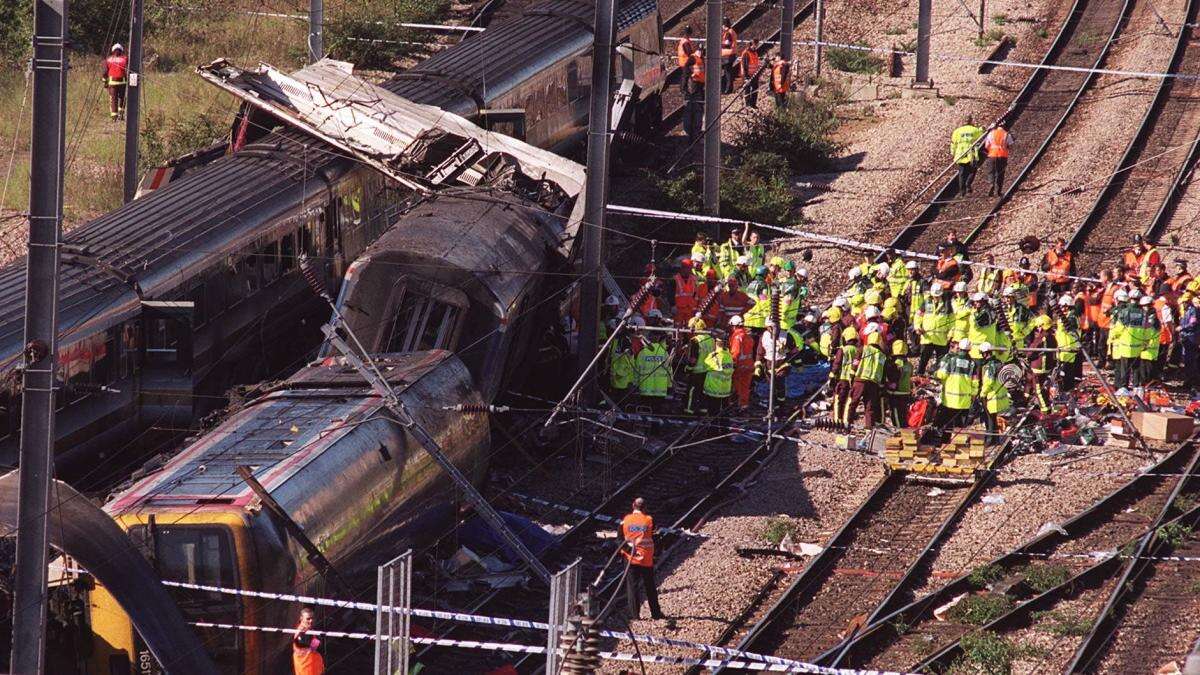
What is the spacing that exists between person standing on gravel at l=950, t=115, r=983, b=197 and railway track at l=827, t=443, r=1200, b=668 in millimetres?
11278

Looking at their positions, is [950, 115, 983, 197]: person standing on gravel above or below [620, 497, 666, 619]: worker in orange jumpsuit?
above

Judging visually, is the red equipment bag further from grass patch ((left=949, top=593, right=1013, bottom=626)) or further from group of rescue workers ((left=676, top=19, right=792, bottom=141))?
group of rescue workers ((left=676, top=19, right=792, bottom=141))

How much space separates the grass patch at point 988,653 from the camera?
17766 millimetres

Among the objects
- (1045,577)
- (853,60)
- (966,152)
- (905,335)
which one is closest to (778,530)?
(1045,577)

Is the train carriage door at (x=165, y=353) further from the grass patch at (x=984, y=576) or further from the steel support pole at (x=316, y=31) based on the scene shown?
the steel support pole at (x=316, y=31)

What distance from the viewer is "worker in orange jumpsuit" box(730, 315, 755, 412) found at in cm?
2539

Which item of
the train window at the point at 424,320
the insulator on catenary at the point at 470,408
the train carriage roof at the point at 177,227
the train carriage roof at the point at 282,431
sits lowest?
the insulator on catenary at the point at 470,408

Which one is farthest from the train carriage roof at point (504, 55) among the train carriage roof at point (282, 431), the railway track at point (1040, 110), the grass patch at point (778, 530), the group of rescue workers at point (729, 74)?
the grass patch at point (778, 530)

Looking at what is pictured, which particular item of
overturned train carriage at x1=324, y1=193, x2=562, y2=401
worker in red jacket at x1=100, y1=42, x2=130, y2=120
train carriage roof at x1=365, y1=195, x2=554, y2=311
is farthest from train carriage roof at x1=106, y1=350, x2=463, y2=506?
worker in red jacket at x1=100, y1=42, x2=130, y2=120

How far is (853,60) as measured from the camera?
141ft

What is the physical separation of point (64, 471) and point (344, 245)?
320 inches

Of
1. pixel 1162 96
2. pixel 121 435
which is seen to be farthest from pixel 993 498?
pixel 1162 96

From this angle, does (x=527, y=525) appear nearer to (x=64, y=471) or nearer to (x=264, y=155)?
(x=64, y=471)

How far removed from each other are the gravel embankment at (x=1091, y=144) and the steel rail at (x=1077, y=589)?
11.2 meters
